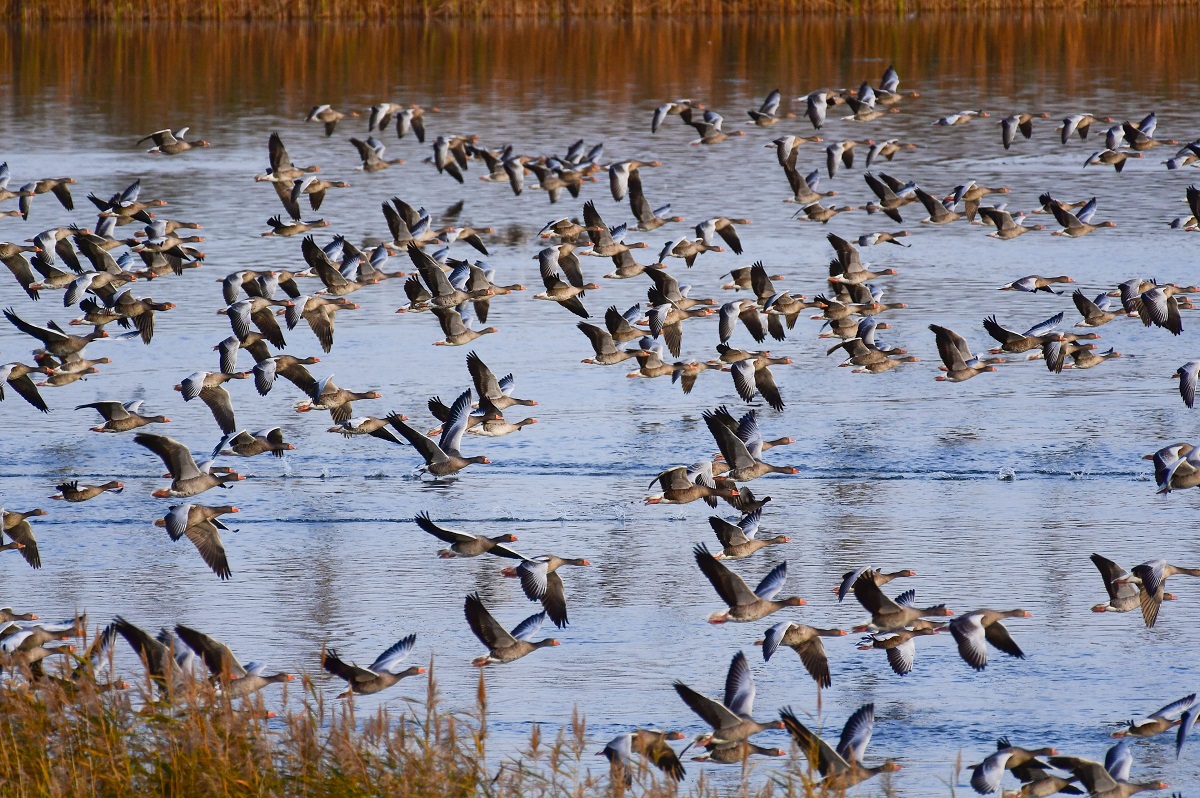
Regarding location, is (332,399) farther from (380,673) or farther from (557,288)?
(380,673)

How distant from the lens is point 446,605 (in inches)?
405

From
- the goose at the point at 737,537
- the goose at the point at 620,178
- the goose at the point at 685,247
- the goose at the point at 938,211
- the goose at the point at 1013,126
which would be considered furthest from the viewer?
the goose at the point at 1013,126

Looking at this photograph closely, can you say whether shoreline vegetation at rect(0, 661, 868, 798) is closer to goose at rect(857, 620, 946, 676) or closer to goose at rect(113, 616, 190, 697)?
goose at rect(113, 616, 190, 697)

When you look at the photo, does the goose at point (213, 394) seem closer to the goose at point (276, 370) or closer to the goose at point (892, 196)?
the goose at point (276, 370)

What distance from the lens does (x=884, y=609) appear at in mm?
9062

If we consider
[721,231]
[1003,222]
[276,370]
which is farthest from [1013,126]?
[276,370]

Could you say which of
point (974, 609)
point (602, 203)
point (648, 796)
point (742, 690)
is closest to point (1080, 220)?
point (602, 203)

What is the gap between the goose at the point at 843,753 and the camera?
669 centimetres

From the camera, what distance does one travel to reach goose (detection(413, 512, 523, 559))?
382 inches

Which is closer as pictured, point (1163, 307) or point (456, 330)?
point (1163, 307)

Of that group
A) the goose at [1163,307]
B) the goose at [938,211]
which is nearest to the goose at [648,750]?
the goose at [1163,307]

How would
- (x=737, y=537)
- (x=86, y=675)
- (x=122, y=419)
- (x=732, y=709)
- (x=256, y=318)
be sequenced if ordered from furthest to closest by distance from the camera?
(x=256, y=318) < (x=122, y=419) < (x=737, y=537) < (x=732, y=709) < (x=86, y=675)

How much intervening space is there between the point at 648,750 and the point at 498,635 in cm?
177

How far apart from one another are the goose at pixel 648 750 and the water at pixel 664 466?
57 centimetres
